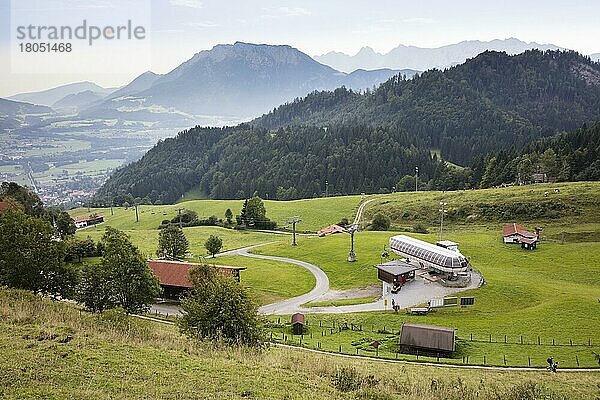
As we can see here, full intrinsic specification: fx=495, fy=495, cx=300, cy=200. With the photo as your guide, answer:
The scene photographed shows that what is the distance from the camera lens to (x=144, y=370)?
18062 millimetres

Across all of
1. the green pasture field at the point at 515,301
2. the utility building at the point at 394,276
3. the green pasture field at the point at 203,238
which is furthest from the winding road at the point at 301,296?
the green pasture field at the point at 203,238

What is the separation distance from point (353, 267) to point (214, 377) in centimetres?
4905

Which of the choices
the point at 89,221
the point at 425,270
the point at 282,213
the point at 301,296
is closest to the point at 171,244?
the point at 301,296

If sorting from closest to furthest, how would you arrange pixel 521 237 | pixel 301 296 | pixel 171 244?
1. pixel 301 296
2. pixel 521 237
3. pixel 171 244

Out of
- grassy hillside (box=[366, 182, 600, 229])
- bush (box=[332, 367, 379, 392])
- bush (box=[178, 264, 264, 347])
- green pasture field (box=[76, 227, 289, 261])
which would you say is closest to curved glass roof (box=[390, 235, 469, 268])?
green pasture field (box=[76, 227, 289, 261])

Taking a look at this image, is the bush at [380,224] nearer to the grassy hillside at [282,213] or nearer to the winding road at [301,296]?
the grassy hillside at [282,213]

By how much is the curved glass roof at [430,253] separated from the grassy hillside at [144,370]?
34111 mm

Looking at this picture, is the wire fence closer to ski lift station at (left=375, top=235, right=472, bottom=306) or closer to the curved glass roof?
ski lift station at (left=375, top=235, right=472, bottom=306)

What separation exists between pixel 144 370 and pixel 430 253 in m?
46.7

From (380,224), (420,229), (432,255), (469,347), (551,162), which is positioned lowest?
(469,347)

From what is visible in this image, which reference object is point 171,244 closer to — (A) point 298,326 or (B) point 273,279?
(B) point 273,279

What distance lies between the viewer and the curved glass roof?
56.8 m

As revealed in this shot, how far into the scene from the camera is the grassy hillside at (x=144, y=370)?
53.1 ft

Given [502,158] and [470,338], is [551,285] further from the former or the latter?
[502,158]
